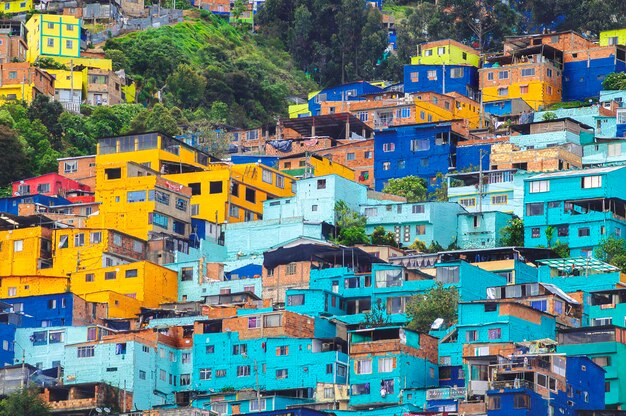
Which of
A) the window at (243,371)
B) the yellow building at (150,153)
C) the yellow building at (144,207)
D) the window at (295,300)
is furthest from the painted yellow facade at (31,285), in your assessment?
the window at (243,371)

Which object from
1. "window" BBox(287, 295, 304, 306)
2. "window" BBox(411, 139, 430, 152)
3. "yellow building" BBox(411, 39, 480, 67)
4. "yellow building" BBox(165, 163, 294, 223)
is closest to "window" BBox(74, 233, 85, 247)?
"yellow building" BBox(165, 163, 294, 223)

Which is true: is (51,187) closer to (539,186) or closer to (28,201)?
(28,201)

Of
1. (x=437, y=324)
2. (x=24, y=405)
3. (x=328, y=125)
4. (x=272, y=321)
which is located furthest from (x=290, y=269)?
(x=328, y=125)

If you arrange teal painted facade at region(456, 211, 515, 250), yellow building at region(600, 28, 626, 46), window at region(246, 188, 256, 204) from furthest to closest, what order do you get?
yellow building at region(600, 28, 626, 46), window at region(246, 188, 256, 204), teal painted facade at region(456, 211, 515, 250)

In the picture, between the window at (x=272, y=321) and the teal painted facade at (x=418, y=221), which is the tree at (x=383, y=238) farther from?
the window at (x=272, y=321)

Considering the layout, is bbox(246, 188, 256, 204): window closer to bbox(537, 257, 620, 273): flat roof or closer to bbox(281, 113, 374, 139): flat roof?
bbox(281, 113, 374, 139): flat roof

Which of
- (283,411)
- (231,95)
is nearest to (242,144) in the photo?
(231,95)
